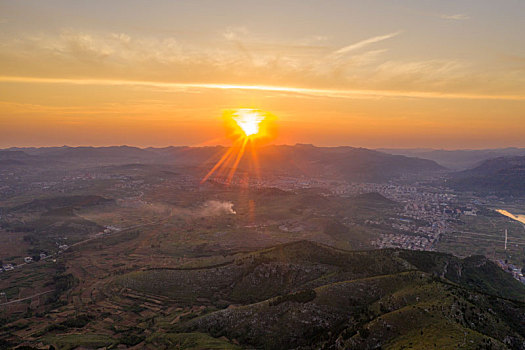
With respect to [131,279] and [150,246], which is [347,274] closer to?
[131,279]

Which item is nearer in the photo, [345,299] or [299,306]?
[345,299]

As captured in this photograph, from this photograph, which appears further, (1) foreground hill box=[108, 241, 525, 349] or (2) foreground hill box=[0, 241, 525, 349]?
(2) foreground hill box=[0, 241, 525, 349]

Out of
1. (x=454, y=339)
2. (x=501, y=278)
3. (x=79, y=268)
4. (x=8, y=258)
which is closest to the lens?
(x=454, y=339)

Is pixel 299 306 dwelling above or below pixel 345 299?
below

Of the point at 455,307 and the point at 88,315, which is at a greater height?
the point at 455,307

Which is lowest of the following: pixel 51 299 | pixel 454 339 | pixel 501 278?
pixel 51 299

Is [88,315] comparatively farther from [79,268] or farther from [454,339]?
[454,339]

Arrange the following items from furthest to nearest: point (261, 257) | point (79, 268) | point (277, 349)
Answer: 1. point (79, 268)
2. point (261, 257)
3. point (277, 349)

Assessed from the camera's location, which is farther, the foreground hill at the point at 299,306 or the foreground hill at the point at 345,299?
the foreground hill at the point at 299,306

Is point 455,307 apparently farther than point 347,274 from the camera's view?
No

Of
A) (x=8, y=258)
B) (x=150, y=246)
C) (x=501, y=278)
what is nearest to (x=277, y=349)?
(x=501, y=278)
